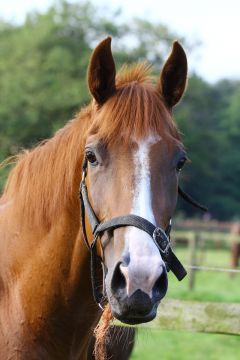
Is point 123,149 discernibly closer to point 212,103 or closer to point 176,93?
point 176,93

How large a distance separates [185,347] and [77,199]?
4649 mm

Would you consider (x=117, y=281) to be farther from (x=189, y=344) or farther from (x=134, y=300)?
(x=189, y=344)

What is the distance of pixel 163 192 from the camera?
2629mm

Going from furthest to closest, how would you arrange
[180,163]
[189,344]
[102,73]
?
[189,344]
[102,73]
[180,163]

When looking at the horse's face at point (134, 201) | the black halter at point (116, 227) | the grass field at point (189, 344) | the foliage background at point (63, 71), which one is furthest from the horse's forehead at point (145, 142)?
the foliage background at point (63, 71)

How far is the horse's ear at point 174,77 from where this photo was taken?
292cm

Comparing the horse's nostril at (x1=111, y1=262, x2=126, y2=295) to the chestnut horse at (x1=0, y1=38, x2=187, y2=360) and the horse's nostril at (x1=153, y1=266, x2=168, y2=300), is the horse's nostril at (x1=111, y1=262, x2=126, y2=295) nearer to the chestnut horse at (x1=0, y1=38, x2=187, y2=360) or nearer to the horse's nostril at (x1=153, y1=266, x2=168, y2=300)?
the chestnut horse at (x1=0, y1=38, x2=187, y2=360)

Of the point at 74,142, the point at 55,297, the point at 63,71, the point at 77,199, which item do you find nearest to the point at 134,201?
the point at 77,199

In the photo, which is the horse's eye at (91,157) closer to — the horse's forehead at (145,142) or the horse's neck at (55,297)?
the horse's forehead at (145,142)

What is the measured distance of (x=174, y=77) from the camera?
2971 mm

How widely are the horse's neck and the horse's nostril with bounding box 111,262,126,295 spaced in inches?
19.7

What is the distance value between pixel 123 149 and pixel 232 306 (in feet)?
7.77

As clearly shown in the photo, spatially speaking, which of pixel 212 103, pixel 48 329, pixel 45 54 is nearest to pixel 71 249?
pixel 48 329

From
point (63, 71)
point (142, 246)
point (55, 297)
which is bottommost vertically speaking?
point (63, 71)
